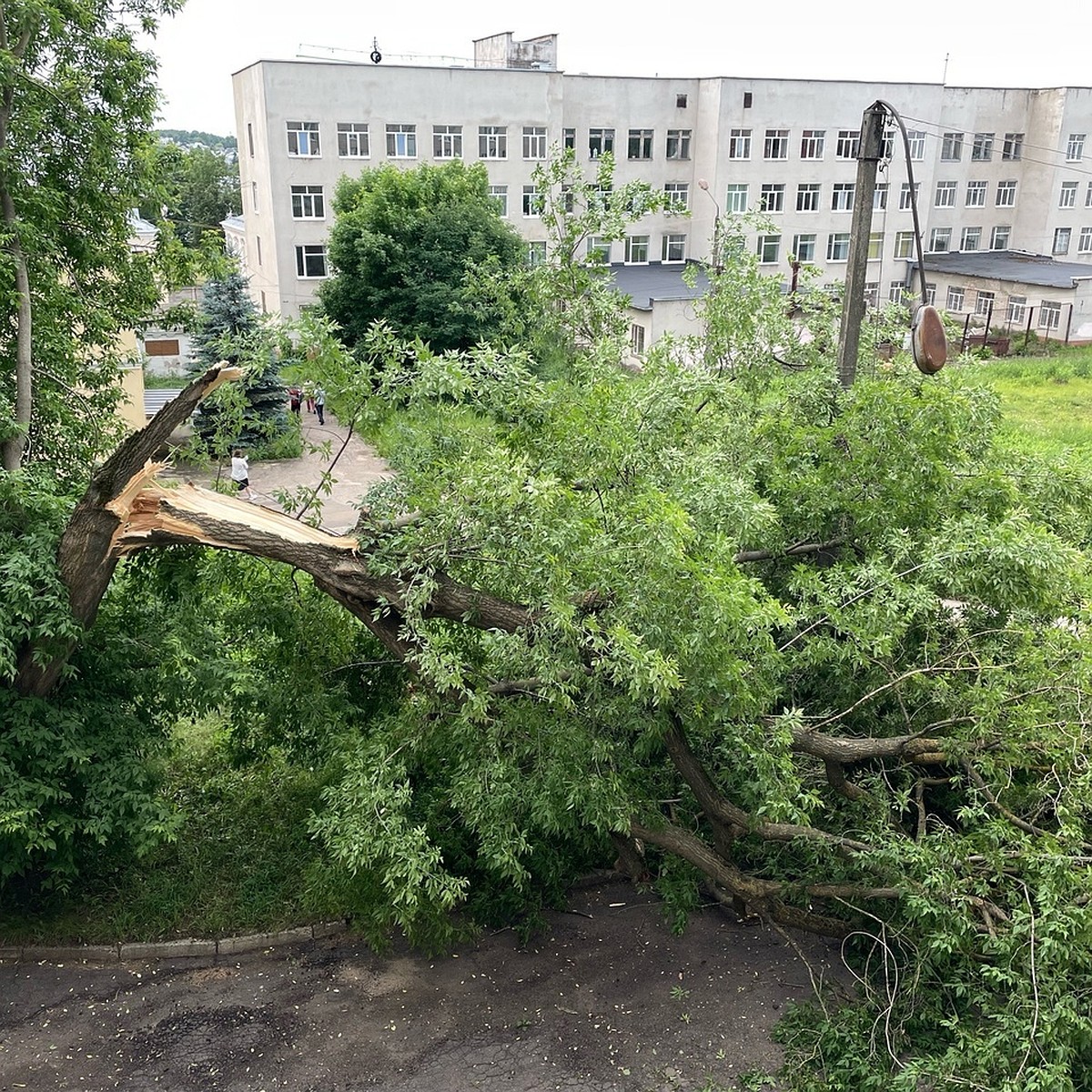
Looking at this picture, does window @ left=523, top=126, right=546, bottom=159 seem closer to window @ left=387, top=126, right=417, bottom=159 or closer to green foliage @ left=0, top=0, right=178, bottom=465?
window @ left=387, top=126, right=417, bottom=159

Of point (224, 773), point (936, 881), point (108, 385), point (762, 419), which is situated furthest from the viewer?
point (108, 385)

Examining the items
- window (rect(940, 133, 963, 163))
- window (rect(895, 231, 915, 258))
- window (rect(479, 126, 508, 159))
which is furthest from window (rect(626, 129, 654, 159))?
window (rect(940, 133, 963, 163))

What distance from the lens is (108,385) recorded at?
39.2 feet

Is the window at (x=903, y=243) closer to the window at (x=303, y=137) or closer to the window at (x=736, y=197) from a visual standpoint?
the window at (x=736, y=197)

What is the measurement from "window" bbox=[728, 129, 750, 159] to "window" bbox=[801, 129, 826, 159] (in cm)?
201

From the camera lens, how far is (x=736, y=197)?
3694 cm

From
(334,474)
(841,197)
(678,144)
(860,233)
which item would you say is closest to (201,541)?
(860,233)

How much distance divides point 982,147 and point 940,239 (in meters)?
3.58

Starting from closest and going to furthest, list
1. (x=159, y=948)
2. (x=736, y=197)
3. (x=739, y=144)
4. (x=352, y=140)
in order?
(x=159, y=948), (x=352, y=140), (x=739, y=144), (x=736, y=197)

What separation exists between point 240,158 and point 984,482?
32073 mm

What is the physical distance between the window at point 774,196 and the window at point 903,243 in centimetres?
461

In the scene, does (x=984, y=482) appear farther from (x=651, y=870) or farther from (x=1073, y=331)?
Answer: (x=1073, y=331)

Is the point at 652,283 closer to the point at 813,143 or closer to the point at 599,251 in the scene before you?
the point at 813,143

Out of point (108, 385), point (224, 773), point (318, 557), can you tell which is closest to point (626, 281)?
point (108, 385)
